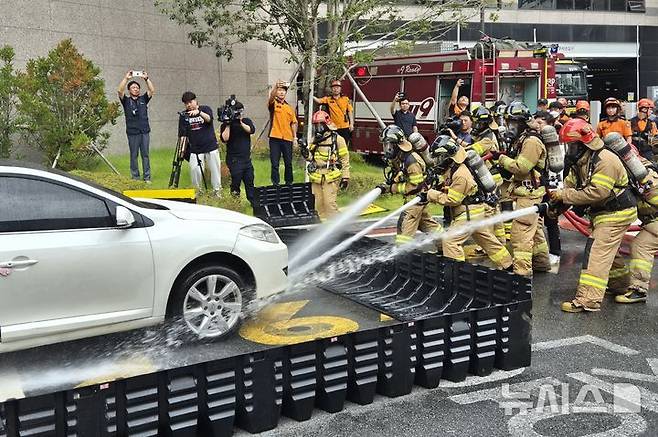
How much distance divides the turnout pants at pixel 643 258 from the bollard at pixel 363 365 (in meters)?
3.82

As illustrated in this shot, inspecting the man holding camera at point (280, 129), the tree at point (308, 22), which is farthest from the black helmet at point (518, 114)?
the tree at point (308, 22)

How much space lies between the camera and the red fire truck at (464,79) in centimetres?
1579

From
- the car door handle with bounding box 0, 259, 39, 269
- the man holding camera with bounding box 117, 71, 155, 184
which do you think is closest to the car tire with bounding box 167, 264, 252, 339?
the car door handle with bounding box 0, 259, 39, 269

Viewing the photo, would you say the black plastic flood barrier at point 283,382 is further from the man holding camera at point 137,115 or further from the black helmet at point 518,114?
the man holding camera at point 137,115

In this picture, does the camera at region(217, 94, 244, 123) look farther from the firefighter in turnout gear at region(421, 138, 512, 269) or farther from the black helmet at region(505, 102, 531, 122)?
the black helmet at region(505, 102, 531, 122)

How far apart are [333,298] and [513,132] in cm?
296

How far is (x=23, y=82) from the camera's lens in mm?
11422

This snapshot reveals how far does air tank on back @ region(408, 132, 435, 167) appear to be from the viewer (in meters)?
8.05

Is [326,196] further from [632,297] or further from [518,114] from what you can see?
[632,297]

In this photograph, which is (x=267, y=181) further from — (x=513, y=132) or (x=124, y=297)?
(x=124, y=297)

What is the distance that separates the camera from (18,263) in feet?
15.2

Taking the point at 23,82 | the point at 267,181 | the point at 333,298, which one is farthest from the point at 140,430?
the point at 267,181

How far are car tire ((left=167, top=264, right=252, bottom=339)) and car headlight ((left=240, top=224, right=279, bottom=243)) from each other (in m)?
0.35

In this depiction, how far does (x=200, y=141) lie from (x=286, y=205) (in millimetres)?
1853
